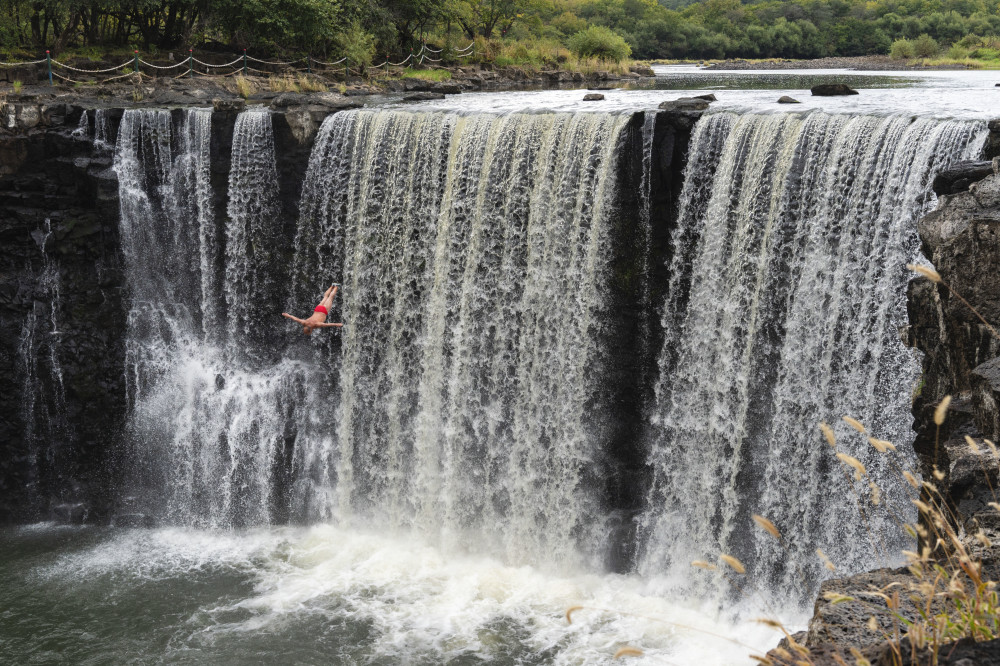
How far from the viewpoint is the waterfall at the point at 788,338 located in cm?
1038

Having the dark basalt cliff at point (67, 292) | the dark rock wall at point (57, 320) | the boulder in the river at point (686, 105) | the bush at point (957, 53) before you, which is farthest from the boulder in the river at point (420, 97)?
the bush at point (957, 53)

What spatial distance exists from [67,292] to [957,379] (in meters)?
13.8

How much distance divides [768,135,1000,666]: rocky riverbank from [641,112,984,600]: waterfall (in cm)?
85

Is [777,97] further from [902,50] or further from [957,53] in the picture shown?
[902,50]

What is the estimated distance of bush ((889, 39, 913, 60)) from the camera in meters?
44.2

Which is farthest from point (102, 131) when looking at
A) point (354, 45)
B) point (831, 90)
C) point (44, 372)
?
point (831, 90)

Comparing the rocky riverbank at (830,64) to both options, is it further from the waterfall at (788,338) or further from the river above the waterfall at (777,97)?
the waterfall at (788,338)

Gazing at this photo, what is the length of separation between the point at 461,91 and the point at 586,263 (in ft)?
44.4

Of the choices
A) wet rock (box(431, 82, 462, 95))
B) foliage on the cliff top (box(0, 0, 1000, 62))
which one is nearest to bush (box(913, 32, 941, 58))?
foliage on the cliff top (box(0, 0, 1000, 62))

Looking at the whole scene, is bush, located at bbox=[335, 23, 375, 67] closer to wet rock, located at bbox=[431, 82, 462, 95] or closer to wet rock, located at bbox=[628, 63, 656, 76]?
wet rock, located at bbox=[431, 82, 462, 95]

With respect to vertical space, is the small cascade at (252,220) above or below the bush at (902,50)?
below

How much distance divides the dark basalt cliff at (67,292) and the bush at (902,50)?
3868 cm

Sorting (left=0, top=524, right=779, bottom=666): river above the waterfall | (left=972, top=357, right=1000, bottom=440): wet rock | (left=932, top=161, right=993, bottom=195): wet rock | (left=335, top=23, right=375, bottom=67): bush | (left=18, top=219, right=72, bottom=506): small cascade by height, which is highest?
(left=335, top=23, right=375, bottom=67): bush

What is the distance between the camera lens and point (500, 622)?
38.3 ft
